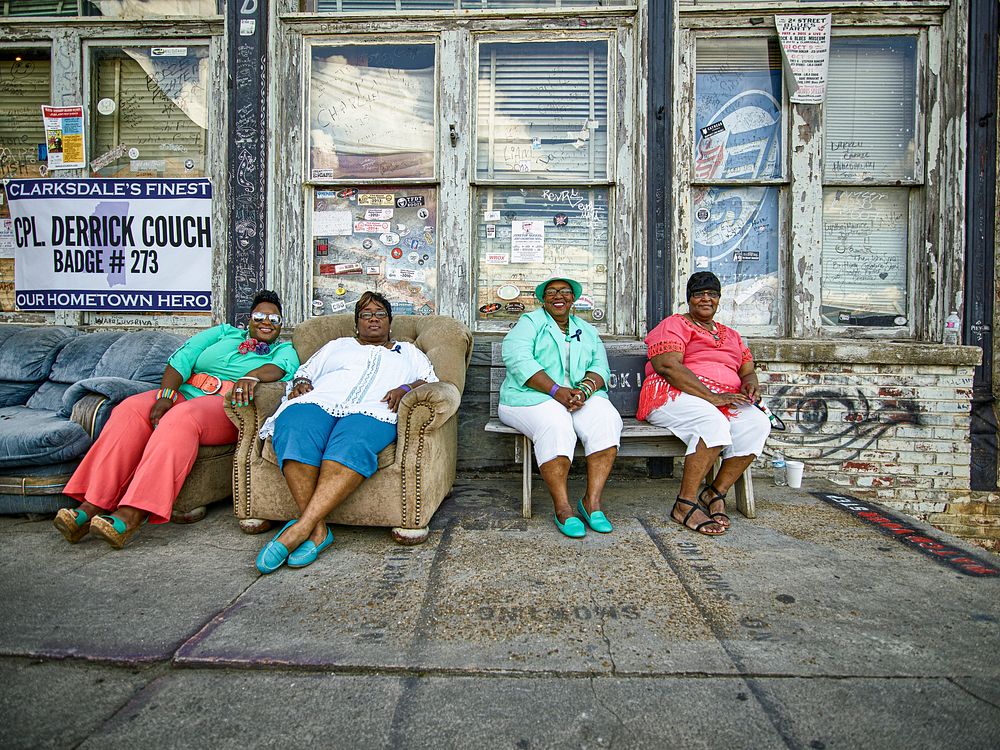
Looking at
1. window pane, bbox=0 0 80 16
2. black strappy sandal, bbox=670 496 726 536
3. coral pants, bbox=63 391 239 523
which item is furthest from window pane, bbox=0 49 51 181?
black strappy sandal, bbox=670 496 726 536

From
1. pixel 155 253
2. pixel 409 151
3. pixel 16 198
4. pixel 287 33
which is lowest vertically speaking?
pixel 155 253

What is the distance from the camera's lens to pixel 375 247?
508 cm

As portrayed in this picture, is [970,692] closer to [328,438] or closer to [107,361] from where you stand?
[328,438]

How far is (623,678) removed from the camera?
2.02m

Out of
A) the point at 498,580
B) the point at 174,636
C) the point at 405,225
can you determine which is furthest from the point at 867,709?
the point at 405,225

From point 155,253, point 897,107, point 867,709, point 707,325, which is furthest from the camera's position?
point 155,253

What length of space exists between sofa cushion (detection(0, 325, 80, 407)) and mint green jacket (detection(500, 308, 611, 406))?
3.48 meters

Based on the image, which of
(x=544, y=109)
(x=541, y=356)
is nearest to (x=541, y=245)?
(x=544, y=109)

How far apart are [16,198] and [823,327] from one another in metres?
6.94

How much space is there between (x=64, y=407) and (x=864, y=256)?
19.2 ft

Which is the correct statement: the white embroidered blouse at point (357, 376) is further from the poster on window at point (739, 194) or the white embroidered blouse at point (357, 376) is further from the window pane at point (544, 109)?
the poster on window at point (739, 194)

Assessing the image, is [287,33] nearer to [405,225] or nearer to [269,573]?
[405,225]

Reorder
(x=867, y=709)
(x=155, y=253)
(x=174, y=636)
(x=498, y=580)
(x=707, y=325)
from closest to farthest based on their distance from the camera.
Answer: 1. (x=867, y=709)
2. (x=174, y=636)
3. (x=498, y=580)
4. (x=707, y=325)
5. (x=155, y=253)

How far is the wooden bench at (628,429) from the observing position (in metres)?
3.72
